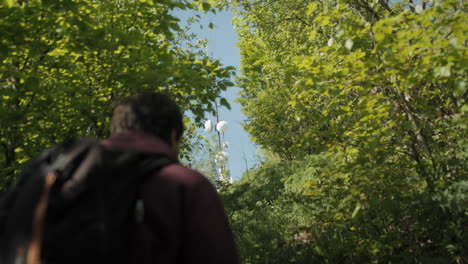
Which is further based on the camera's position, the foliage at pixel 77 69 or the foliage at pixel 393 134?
the foliage at pixel 77 69

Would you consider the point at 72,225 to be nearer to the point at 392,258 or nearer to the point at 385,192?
the point at 385,192

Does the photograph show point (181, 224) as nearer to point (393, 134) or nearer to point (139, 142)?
point (139, 142)

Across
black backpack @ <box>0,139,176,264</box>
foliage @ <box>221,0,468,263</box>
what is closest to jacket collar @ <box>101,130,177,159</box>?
black backpack @ <box>0,139,176,264</box>

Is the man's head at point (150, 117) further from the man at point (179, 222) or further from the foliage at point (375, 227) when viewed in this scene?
the foliage at point (375, 227)

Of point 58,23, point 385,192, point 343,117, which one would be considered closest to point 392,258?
point 385,192

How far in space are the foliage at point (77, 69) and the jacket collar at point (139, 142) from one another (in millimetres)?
2036

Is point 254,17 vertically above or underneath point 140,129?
above

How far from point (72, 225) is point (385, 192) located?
3.65m

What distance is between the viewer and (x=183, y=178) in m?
1.36

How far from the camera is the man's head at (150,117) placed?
1619mm

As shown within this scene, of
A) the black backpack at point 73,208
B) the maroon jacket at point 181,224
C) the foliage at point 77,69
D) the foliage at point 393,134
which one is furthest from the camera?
the foliage at point 77,69

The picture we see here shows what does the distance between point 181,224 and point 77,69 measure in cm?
387

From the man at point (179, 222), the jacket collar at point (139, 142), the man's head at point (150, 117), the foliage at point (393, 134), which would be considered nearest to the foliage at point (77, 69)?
the foliage at point (393, 134)

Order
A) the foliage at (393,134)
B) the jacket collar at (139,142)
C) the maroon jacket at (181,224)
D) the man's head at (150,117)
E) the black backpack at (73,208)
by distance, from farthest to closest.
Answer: the foliage at (393,134), the man's head at (150,117), the jacket collar at (139,142), the maroon jacket at (181,224), the black backpack at (73,208)
